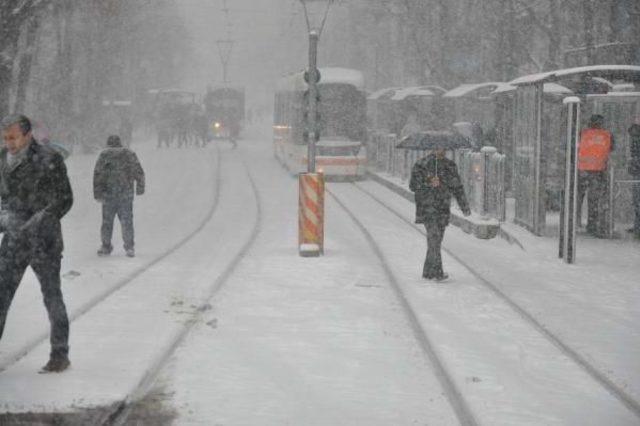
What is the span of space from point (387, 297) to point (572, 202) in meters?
4.28

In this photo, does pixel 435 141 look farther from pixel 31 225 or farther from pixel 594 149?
pixel 31 225

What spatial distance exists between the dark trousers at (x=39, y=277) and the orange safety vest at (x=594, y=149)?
1130 cm

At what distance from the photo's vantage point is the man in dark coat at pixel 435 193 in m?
13.5

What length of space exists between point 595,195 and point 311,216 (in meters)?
5.01

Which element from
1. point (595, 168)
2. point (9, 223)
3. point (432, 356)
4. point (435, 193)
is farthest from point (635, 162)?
point (9, 223)

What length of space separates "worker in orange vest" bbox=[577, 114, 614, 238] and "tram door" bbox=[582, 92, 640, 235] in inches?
6.8

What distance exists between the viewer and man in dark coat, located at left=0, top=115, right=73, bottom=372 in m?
8.20

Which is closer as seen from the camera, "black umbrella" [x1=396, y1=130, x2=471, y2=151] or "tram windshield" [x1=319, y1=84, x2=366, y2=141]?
"black umbrella" [x1=396, y1=130, x2=471, y2=151]

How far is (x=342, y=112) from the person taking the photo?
107ft

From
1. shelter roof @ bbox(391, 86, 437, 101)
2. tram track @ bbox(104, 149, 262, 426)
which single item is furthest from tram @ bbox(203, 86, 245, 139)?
tram track @ bbox(104, 149, 262, 426)

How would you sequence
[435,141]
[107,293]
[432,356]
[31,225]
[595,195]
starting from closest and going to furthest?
[31,225]
[432,356]
[107,293]
[435,141]
[595,195]

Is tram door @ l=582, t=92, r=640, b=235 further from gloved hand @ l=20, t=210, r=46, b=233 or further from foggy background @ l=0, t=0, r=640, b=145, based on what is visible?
gloved hand @ l=20, t=210, r=46, b=233

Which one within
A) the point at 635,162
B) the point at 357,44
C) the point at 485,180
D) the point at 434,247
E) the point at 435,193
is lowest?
the point at 434,247

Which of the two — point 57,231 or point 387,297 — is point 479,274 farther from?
point 57,231
